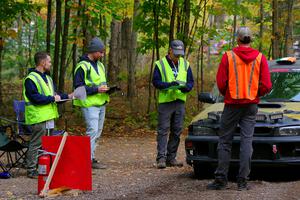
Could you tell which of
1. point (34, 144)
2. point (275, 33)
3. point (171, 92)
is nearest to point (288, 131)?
point (171, 92)

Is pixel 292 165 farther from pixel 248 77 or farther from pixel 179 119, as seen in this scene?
pixel 179 119

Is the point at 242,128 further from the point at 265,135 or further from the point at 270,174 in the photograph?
the point at 270,174

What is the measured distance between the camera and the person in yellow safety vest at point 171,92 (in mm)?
11000

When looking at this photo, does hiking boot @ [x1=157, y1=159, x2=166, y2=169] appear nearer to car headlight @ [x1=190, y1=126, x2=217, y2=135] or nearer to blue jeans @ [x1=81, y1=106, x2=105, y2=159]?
blue jeans @ [x1=81, y1=106, x2=105, y2=159]

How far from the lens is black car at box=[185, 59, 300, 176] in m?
9.02

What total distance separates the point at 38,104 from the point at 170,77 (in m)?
2.25

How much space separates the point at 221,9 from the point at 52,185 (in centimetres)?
1479

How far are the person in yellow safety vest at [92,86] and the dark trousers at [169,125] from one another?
993mm

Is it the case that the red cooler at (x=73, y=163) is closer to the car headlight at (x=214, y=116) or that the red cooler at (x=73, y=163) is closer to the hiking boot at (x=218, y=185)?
the hiking boot at (x=218, y=185)

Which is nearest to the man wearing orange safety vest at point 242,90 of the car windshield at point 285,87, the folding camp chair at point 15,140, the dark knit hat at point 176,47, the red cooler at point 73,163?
the red cooler at point 73,163

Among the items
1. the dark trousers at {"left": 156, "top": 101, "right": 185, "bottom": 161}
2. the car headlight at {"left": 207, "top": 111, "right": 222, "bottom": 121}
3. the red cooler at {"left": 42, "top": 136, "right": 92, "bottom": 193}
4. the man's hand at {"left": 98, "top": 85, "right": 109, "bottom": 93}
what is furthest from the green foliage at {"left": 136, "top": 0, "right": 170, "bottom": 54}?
the red cooler at {"left": 42, "top": 136, "right": 92, "bottom": 193}

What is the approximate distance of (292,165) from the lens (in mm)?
9086

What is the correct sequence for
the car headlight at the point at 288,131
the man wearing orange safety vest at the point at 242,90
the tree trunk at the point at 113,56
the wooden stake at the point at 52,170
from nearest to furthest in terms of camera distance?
1. the wooden stake at the point at 52,170
2. the man wearing orange safety vest at the point at 242,90
3. the car headlight at the point at 288,131
4. the tree trunk at the point at 113,56

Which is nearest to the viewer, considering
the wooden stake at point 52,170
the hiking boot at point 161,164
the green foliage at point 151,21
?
the wooden stake at point 52,170
